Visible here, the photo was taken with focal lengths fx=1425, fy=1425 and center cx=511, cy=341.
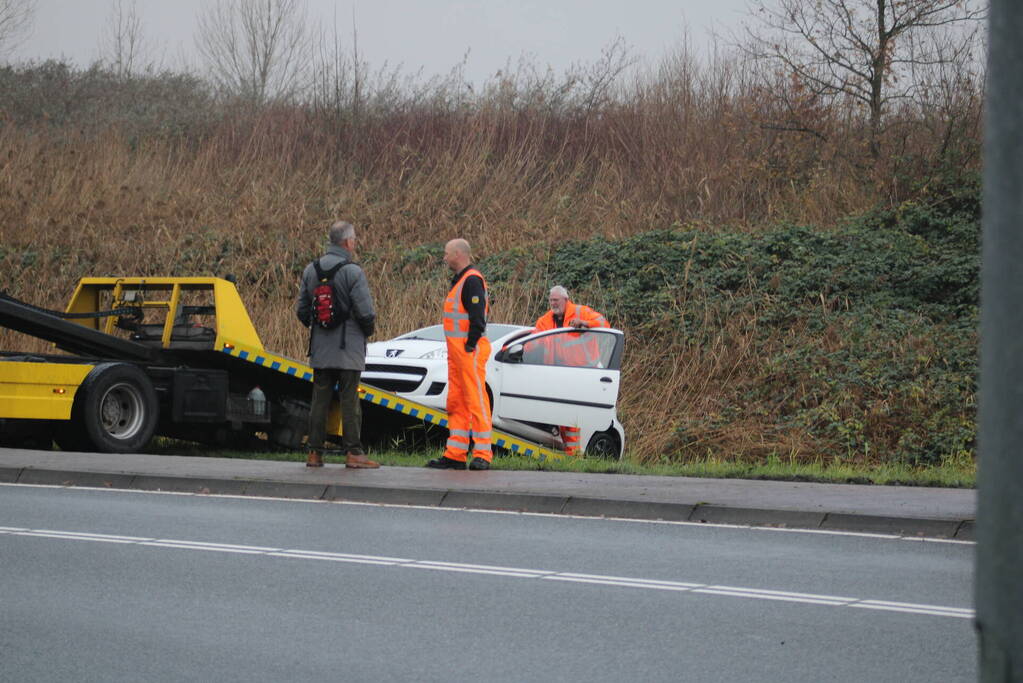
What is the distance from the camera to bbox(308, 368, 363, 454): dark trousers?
12352 millimetres

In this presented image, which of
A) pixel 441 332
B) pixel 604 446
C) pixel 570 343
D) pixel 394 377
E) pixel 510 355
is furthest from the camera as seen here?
pixel 441 332

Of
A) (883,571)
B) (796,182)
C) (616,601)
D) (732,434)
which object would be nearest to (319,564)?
(616,601)

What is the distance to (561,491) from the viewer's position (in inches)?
423

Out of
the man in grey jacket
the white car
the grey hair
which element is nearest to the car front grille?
the white car

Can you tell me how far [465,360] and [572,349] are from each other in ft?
11.7

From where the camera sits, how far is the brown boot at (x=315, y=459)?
41.0ft

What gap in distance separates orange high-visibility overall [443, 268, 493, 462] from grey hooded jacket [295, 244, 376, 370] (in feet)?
2.33

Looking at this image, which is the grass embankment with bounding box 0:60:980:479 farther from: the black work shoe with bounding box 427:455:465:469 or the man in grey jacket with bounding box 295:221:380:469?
the man in grey jacket with bounding box 295:221:380:469

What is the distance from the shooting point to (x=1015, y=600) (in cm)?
184

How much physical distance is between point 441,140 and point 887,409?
18489mm

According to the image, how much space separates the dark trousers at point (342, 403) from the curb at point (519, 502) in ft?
4.18

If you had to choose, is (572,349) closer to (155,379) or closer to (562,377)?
(562,377)

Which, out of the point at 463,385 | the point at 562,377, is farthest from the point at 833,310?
the point at 463,385

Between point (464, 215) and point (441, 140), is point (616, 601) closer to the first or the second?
point (464, 215)
